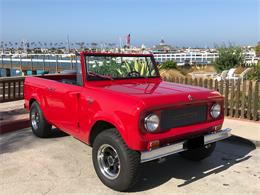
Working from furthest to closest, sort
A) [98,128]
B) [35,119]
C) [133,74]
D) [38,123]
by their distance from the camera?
[35,119], [38,123], [133,74], [98,128]

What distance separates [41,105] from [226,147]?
3.36 meters

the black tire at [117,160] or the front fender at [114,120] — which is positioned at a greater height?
the front fender at [114,120]

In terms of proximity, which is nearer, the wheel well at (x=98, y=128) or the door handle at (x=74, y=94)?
the wheel well at (x=98, y=128)

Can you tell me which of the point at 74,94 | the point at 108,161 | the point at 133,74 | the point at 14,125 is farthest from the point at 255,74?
the point at 108,161

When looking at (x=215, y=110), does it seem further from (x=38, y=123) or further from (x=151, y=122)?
(x=38, y=123)

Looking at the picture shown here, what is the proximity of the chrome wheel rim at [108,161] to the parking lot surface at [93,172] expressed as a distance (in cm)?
18

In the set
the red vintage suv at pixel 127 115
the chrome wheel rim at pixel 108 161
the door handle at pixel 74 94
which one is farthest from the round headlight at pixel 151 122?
the door handle at pixel 74 94

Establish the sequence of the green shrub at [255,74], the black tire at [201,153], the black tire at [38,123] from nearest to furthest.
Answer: the black tire at [201,153], the black tire at [38,123], the green shrub at [255,74]

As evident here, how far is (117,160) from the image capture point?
4266 millimetres

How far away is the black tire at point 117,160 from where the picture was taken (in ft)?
12.9

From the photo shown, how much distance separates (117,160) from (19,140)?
2.90 meters

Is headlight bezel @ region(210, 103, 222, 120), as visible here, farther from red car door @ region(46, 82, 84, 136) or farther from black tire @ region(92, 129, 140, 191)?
red car door @ region(46, 82, 84, 136)

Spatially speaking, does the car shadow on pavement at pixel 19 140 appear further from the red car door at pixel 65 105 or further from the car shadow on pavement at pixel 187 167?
the car shadow on pavement at pixel 187 167

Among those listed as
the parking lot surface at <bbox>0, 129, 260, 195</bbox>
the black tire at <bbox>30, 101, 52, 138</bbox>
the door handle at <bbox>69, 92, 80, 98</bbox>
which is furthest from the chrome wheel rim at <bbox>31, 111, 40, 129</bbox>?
the door handle at <bbox>69, 92, 80, 98</bbox>
